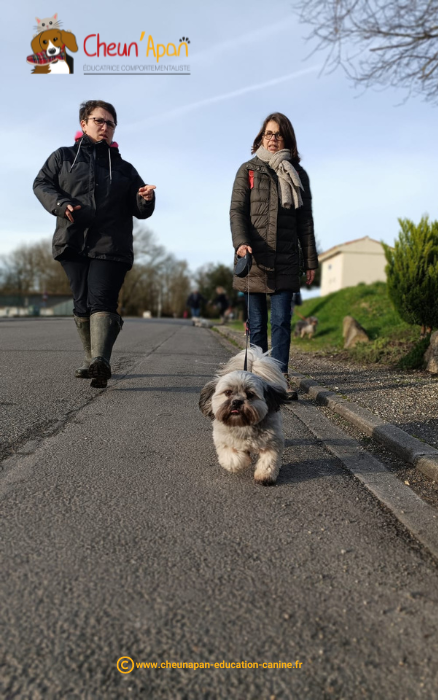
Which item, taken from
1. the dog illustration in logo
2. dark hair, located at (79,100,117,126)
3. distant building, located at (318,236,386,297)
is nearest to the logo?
the dog illustration in logo

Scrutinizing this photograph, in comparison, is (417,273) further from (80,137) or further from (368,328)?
(80,137)

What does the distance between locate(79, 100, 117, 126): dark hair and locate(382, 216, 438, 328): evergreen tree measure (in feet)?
17.9

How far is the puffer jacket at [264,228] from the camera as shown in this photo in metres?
5.54

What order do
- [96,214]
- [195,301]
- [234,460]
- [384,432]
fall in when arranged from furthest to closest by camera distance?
[195,301] → [96,214] → [384,432] → [234,460]

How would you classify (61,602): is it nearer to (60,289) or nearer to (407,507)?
(407,507)

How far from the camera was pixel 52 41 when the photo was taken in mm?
11719

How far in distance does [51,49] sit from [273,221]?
8992 millimetres

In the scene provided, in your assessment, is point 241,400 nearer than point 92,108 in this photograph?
Yes

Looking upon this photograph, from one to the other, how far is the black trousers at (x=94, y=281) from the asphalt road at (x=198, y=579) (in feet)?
6.27

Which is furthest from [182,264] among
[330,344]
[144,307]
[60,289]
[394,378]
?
[394,378]

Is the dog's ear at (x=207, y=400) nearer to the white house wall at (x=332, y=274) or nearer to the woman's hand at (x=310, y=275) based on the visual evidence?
the woman's hand at (x=310, y=275)

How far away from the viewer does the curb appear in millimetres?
3535

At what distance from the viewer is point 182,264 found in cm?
8650

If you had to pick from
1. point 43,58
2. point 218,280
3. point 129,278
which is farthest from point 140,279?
point 43,58
